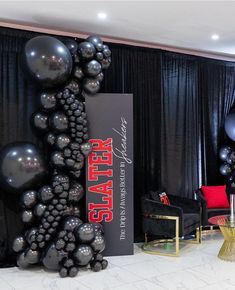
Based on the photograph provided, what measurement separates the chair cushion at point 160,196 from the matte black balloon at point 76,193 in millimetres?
1142

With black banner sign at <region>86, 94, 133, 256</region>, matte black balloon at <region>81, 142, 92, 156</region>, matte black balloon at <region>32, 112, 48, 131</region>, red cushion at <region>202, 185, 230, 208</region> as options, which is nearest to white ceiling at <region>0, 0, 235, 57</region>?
black banner sign at <region>86, 94, 133, 256</region>

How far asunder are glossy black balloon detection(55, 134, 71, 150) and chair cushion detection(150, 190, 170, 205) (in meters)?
1.57

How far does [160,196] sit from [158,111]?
1.20 m

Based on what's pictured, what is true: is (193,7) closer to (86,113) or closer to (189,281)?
(86,113)

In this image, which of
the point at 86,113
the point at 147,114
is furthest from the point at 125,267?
the point at 147,114

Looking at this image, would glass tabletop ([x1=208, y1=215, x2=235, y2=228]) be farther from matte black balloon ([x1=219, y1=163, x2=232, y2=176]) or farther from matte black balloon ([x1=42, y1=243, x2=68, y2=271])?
matte black balloon ([x1=42, y1=243, x2=68, y2=271])

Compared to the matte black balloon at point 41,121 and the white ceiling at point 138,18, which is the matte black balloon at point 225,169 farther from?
the matte black balloon at point 41,121

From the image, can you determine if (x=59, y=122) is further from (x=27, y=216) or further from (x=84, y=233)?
(x=84, y=233)

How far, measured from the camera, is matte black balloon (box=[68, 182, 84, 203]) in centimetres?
431

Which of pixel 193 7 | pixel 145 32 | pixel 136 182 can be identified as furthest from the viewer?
pixel 136 182

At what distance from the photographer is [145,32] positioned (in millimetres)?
4941

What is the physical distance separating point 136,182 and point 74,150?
1.49m

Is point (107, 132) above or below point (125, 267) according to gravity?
above

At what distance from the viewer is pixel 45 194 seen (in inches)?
163
